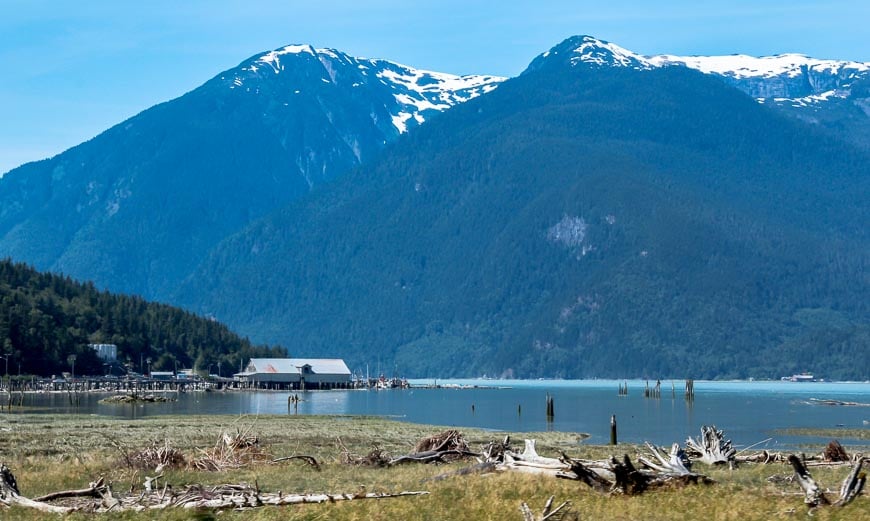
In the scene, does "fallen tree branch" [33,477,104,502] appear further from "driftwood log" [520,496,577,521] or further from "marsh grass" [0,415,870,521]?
"driftwood log" [520,496,577,521]

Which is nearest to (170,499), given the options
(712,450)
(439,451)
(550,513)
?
(550,513)

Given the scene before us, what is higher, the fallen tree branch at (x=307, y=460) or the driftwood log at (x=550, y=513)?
the fallen tree branch at (x=307, y=460)

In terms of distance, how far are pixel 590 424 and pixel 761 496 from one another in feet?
280

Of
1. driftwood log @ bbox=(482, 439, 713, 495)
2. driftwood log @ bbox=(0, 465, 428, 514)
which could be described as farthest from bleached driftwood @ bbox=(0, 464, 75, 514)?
driftwood log @ bbox=(482, 439, 713, 495)

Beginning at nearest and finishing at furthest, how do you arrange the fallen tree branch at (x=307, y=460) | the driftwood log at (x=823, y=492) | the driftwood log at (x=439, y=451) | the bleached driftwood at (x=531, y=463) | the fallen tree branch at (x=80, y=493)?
the driftwood log at (x=823, y=492), the fallen tree branch at (x=80, y=493), the bleached driftwood at (x=531, y=463), the fallen tree branch at (x=307, y=460), the driftwood log at (x=439, y=451)

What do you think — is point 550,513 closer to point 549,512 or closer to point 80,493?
point 549,512

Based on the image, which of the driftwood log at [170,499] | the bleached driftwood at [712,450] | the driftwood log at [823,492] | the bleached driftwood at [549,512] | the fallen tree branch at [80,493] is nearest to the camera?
the bleached driftwood at [549,512]

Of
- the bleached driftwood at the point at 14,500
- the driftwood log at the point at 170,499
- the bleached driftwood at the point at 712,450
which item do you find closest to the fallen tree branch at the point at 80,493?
the driftwood log at the point at 170,499

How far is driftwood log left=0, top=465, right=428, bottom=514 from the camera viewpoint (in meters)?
32.8

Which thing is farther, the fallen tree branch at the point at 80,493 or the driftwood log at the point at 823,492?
the fallen tree branch at the point at 80,493

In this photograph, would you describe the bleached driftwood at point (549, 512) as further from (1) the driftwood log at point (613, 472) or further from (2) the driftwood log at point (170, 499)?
(2) the driftwood log at point (170, 499)

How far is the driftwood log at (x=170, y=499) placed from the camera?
3278 centimetres

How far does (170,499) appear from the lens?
33156 millimetres

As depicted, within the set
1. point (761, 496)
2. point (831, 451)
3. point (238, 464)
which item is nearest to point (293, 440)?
point (238, 464)
